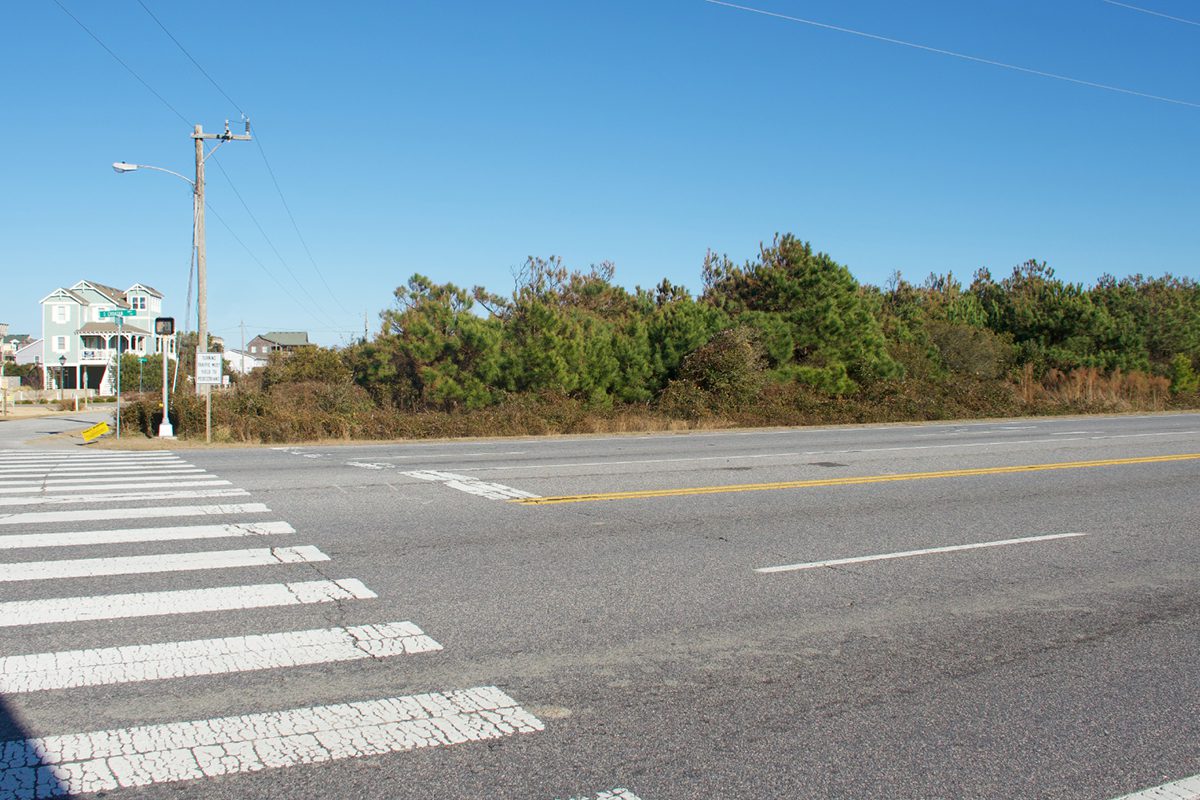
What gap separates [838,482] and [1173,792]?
32.0 feet

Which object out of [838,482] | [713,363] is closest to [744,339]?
[713,363]

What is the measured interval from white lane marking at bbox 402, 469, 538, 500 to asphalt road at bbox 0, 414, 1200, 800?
20cm

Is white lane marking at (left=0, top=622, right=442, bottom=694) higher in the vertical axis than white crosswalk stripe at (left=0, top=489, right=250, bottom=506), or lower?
lower

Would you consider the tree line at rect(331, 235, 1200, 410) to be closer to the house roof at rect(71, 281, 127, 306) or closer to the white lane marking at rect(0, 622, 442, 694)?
the white lane marking at rect(0, 622, 442, 694)

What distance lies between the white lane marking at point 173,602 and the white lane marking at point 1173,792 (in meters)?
4.81

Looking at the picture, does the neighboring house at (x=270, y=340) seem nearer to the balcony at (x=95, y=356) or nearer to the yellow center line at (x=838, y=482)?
Result: the balcony at (x=95, y=356)

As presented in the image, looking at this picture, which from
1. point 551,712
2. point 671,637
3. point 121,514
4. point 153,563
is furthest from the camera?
point 121,514

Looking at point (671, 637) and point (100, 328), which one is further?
point (100, 328)

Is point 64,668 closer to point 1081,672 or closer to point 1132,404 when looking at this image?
point 1081,672

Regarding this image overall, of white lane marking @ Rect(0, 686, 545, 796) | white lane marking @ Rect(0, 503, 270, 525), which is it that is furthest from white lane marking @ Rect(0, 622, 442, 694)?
white lane marking @ Rect(0, 503, 270, 525)

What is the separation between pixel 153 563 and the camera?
758 cm

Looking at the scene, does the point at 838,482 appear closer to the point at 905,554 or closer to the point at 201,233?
the point at 905,554

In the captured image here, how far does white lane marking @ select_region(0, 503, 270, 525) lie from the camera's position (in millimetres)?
9672

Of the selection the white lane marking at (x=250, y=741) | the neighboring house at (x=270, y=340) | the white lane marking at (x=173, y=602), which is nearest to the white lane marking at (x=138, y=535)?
the white lane marking at (x=173, y=602)
